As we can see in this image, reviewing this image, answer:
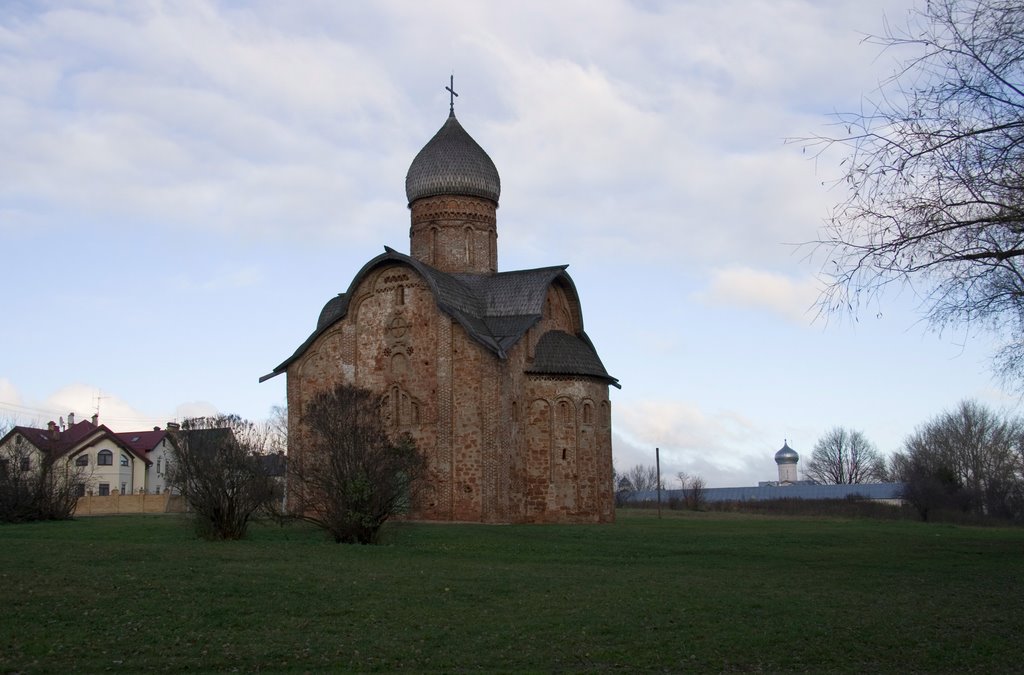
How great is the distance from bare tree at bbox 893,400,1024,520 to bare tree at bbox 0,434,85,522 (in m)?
34.8

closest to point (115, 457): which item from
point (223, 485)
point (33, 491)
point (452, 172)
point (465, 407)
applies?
point (33, 491)

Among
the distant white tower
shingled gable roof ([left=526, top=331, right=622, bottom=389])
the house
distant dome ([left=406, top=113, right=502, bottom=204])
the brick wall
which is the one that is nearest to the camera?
the brick wall

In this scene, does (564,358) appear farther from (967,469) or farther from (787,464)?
(787,464)

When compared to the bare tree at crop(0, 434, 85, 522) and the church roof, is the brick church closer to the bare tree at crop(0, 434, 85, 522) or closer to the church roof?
the church roof

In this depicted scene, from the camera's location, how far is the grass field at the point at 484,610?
9.84m

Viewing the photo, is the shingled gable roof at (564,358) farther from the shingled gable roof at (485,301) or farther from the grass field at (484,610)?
the grass field at (484,610)

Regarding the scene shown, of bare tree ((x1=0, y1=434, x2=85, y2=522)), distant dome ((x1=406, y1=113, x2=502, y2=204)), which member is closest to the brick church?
distant dome ((x1=406, y1=113, x2=502, y2=204))

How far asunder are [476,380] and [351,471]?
9.78 metres

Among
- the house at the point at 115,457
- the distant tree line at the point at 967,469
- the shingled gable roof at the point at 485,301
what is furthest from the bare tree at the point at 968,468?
the house at the point at 115,457

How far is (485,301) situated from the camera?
109 ft

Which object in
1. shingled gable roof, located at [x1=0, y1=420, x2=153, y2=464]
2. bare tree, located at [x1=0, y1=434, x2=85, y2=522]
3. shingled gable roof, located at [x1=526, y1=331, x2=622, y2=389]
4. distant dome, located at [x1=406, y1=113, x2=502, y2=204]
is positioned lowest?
bare tree, located at [x1=0, y1=434, x2=85, y2=522]

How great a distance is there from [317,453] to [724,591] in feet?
36.0

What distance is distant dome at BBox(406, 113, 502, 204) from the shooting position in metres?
35.2

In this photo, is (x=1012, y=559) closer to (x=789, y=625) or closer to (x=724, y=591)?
(x=724, y=591)
